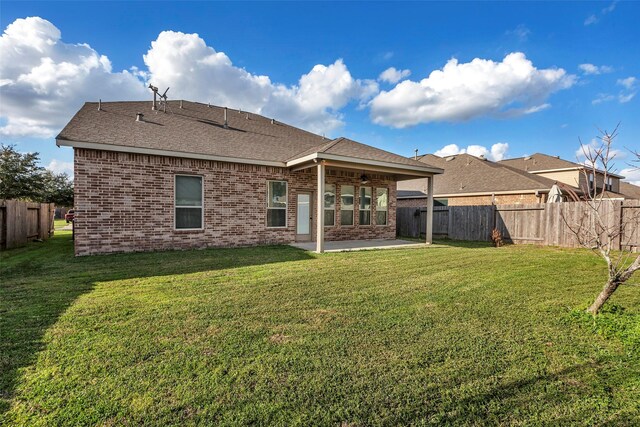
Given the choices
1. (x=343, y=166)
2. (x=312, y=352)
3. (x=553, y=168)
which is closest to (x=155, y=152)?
(x=343, y=166)

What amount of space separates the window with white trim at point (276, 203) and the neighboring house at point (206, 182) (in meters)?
0.04

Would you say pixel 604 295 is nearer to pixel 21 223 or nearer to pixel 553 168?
pixel 21 223

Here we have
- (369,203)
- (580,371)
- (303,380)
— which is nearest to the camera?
(303,380)

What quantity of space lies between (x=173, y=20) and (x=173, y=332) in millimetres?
12017

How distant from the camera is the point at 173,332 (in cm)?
333

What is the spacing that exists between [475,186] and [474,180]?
0.83 metres

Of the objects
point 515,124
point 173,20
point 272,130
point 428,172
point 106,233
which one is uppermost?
point 173,20

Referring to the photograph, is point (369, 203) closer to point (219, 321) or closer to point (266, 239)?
point (266, 239)

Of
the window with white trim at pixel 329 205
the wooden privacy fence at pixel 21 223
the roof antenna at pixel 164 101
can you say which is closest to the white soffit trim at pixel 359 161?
the window with white trim at pixel 329 205

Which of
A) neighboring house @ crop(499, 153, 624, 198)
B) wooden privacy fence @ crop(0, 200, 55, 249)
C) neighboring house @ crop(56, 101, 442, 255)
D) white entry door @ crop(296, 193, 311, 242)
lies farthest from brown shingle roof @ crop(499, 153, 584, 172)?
wooden privacy fence @ crop(0, 200, 55, 249)

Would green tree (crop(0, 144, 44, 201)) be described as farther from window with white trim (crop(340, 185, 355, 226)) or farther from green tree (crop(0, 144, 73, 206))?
window with white trim (crop(340, 185, 355, 226))

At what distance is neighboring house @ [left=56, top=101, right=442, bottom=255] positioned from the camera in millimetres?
8438

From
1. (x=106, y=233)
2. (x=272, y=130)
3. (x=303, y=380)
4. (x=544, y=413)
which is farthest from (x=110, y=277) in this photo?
(x=272, y=130)

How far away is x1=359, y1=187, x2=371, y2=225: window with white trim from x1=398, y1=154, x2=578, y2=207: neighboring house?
24.7 ft
